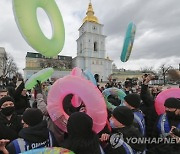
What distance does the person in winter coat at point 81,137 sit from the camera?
1.99m

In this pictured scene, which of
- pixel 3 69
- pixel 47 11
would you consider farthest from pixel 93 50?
pixel 47 11

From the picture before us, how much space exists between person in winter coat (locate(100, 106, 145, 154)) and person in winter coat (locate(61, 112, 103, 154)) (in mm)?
345

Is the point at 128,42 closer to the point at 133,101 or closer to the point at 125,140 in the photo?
the point at 133,101

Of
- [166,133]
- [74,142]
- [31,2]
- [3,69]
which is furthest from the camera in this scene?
[3,69]

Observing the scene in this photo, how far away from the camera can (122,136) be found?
7.99 feet

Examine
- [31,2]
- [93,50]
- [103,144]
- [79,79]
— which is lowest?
[103,144]

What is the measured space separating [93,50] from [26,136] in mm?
63981

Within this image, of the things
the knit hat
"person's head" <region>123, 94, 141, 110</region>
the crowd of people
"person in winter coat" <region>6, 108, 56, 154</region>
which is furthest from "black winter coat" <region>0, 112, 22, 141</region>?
"person's head" <region>123, 94, 141, 110</region>

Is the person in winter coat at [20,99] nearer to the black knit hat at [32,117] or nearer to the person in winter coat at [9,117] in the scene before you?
the person in winter coat at [9,117]

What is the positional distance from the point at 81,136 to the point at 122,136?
0.60 metres

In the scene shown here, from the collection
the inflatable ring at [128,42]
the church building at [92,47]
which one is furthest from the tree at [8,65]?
the inflatable ring at [128,42]

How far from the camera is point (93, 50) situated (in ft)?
215

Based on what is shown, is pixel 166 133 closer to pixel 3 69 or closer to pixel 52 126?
pixel 52 126

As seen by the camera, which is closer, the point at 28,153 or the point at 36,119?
the point at 28,153
